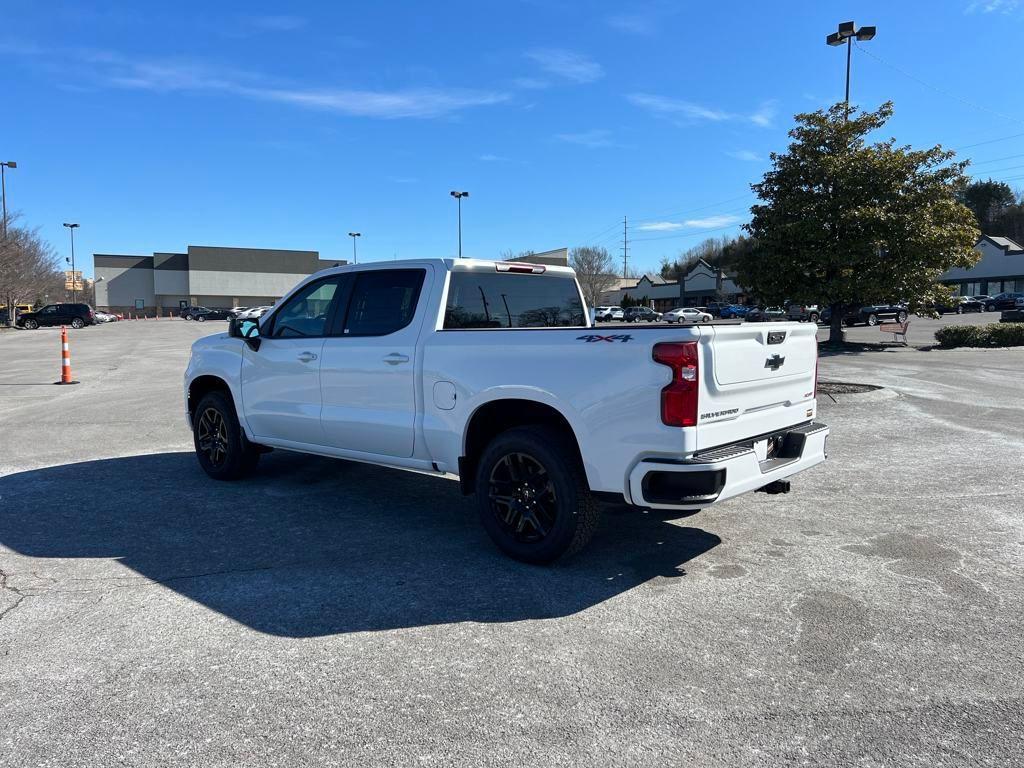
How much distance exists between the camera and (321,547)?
5062mm

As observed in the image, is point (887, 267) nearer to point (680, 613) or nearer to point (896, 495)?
point (896, 495)

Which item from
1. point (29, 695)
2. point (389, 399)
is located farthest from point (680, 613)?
point (29, 695)

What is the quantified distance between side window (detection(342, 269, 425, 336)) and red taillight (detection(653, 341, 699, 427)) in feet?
6.99

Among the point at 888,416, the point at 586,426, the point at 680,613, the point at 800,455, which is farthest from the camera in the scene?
the point at 888,416

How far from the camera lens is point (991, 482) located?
684cm

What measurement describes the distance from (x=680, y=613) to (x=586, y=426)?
113cm

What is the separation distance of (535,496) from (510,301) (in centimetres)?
183

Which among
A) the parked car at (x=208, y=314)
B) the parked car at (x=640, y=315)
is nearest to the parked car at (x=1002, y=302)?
the parked car at (x=640, y=315)

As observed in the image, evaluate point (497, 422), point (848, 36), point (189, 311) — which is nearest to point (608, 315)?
point (848, 36)

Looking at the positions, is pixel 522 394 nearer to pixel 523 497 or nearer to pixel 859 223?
pixel 523 497

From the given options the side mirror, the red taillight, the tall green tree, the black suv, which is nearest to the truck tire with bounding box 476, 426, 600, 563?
the red taillight

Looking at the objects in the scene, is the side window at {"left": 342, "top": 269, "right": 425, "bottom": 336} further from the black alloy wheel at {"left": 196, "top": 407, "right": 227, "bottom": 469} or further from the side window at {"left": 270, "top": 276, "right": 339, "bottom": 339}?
the black alloy wheel at {"left": 196, "top": 407, "right": 227, "bottom": 469}

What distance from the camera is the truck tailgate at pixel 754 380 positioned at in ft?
13.4

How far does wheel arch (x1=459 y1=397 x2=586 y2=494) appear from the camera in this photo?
181 inches
